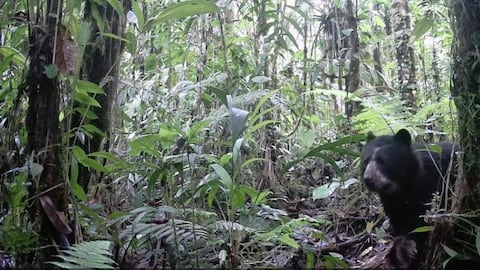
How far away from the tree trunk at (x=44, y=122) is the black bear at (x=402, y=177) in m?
2.35

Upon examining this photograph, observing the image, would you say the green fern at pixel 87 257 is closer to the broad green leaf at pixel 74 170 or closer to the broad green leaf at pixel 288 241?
the broad green leaf at pixel 74 170

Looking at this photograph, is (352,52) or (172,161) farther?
(352,52)

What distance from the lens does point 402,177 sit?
170 inches

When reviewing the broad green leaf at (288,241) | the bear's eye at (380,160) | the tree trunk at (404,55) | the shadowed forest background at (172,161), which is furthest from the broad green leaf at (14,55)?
the tree trunk at (404,55)

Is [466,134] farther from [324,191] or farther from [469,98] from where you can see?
[324,191]

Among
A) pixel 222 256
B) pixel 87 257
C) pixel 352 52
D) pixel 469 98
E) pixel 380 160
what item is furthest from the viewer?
pixel 352 52

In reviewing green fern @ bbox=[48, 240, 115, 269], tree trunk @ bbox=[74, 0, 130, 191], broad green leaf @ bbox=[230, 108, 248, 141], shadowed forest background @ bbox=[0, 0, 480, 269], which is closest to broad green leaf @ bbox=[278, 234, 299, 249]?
shadowed forest background @ bbox=[0, 0, 480, 269]

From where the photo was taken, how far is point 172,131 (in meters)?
3.81

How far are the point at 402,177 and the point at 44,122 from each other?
2.80 m

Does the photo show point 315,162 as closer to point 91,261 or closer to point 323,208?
point 323,208

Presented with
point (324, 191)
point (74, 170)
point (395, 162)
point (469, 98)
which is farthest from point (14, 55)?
point (395, 162)

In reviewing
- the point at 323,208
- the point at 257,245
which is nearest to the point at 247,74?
the point at 323,208

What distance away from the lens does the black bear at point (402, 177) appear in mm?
4164

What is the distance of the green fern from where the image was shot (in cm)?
230
